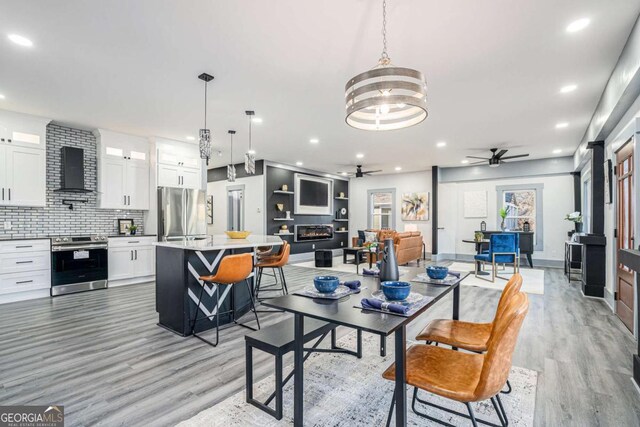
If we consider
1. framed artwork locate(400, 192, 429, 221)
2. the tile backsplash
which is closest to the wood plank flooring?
the tile backsplash

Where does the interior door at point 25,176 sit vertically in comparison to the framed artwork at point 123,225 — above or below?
above

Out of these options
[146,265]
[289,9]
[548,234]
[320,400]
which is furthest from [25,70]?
[548,234]

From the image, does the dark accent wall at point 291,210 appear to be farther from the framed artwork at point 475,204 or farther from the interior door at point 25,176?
the interior door at point 25,176

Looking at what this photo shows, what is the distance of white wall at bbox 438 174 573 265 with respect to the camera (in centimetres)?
826

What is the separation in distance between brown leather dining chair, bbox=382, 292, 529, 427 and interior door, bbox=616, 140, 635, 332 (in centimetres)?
301

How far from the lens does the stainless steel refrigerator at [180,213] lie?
6.23 metres

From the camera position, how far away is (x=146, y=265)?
6102 mm

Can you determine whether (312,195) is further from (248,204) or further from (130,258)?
(130,258)

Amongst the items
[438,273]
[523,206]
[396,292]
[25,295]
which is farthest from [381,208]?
[396,292]

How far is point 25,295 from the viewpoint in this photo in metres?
4.85

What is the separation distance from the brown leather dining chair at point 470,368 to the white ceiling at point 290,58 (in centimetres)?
234

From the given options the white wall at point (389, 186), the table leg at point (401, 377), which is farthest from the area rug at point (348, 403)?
the white wall at point (389, 186)

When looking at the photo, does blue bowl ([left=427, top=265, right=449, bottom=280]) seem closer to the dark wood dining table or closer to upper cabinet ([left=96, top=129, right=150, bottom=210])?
the dark wood dining table

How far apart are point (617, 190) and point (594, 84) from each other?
1417 mm
